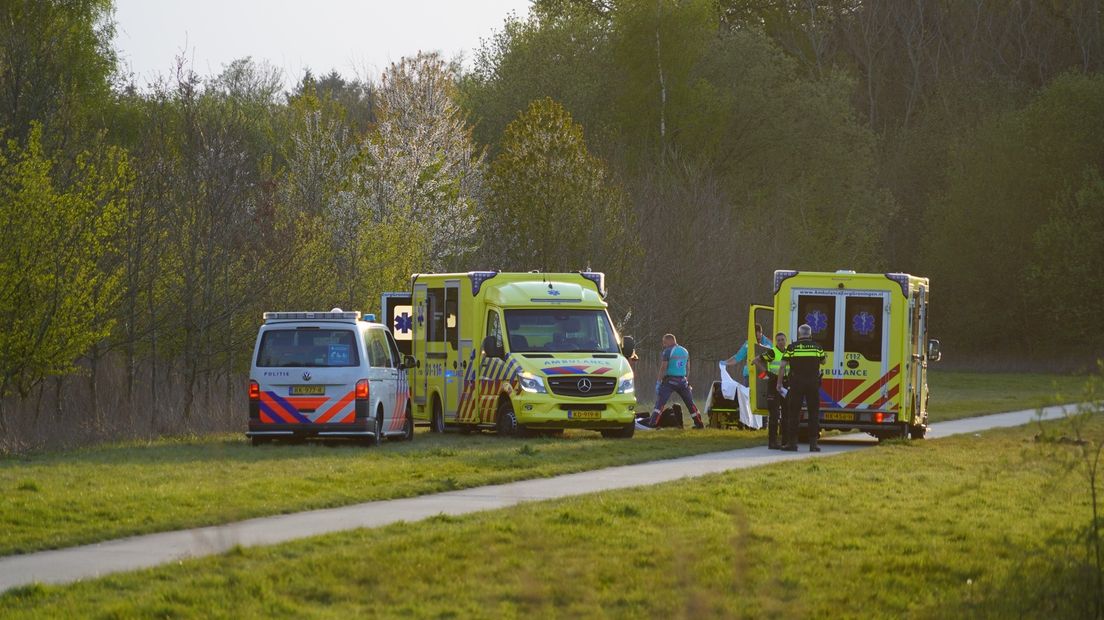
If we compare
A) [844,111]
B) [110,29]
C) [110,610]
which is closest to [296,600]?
[110,610]

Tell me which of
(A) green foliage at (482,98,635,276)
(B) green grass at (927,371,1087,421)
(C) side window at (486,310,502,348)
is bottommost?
(B) green grass at (927,371,1087,421)

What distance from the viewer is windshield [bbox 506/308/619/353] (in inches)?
1105

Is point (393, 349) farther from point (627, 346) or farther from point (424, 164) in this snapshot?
point (424, 164)

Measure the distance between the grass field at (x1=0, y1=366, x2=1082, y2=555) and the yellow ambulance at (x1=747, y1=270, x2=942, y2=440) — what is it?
148 cm

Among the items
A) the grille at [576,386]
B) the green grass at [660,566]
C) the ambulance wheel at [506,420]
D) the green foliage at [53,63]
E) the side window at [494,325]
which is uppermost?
the green foliage at [53,63]

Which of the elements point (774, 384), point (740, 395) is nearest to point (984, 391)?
point (740, 395)

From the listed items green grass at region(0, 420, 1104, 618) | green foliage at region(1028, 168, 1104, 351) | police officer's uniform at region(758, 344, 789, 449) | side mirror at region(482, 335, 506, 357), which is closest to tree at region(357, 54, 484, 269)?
side mirror at region(482, 335, 506, 357)

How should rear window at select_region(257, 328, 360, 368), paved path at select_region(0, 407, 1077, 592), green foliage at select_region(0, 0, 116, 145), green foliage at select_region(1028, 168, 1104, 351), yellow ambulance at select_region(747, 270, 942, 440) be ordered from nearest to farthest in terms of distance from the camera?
paved path at select_region(0, 407, 1077, 592)
rear window at select_region(257, 328, 360, 368)
yellow ambulance at select_region(747, 270, 942, 440)
green foliage at select_region(0, 0, 116, 145)
green foliage at select_region(1028, 168, 1104, 351)

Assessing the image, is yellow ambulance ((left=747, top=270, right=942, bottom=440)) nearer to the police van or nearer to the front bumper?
the front bumper

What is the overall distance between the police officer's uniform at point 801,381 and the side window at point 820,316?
277cm

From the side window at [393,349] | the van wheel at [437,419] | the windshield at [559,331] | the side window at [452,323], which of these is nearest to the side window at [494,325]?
the windshield at [559,331]

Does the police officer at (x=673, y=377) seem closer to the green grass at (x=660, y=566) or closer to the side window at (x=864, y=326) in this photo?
the side window at (x=864, y=326)

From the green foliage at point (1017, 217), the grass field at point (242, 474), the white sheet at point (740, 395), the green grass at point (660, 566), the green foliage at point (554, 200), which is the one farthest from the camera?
the green foliage at point (1017, 217)

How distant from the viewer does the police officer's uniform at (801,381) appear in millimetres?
25500
